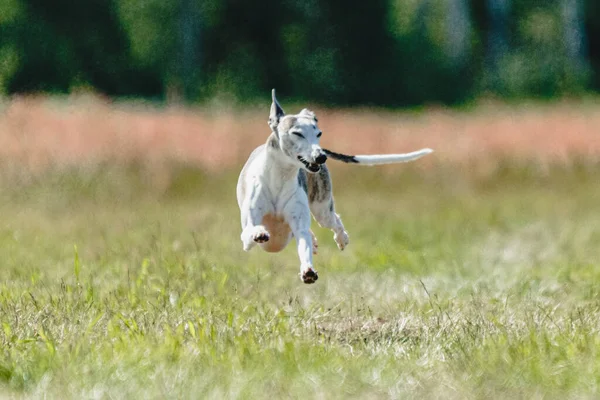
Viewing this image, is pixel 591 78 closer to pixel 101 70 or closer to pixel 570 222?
pixel 101 70

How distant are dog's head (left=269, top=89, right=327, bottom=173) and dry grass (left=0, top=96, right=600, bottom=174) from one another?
29.6 ft

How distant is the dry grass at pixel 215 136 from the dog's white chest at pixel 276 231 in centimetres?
859

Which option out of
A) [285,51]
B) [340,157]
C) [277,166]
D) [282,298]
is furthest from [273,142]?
[285,51]

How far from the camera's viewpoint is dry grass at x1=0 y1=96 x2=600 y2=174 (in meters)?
14.5

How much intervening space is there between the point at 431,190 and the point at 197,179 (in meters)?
2.92

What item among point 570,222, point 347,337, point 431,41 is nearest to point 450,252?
point 570,222

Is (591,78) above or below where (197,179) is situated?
below

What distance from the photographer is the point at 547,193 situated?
1495cm

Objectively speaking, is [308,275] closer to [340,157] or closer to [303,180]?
[340,157]

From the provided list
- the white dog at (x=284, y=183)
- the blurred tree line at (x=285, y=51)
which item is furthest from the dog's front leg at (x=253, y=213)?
the blurred tree line at (x=285, y=51)

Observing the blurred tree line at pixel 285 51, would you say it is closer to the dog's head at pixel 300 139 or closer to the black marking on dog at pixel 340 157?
the black marking on dog at pixel 340 157

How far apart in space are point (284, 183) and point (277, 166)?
9 cm

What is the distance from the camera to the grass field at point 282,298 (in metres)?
4.78

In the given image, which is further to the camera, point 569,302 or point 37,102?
point 37,102
